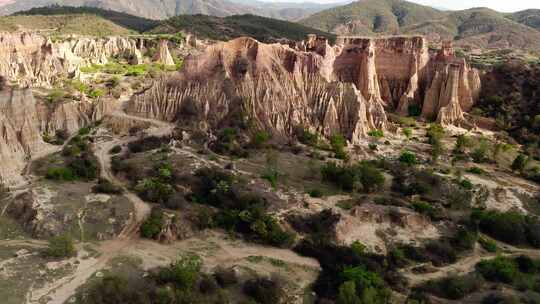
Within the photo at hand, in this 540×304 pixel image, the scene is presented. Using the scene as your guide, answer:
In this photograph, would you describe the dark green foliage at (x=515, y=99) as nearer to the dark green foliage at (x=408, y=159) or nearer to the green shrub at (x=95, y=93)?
the dark green foliage at (x=408, y=159)

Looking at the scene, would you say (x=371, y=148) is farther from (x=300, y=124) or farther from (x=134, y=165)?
(x=134, y=165)

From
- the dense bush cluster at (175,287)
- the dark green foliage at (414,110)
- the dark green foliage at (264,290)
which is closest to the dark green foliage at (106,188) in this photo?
the dense bush cluster at (175,287)

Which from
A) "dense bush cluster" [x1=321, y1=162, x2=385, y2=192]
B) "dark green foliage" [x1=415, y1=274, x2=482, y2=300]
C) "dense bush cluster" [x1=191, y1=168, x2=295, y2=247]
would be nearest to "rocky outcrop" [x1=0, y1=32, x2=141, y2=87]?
"dense bush cluster" [x1=191, y1=168, x2=295, y2=247]

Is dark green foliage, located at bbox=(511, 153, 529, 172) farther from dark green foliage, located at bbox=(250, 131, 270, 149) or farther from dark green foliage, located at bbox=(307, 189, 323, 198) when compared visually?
dark green foliage, located at bbox=(250, 131, 270, 149)

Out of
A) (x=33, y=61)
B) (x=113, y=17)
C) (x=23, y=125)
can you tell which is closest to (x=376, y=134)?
(x=23, y=125)

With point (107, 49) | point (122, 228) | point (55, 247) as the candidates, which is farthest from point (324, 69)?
point (107, 49)

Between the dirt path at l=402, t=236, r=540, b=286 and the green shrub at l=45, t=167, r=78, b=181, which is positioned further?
the green shrub at l=45, t=167, r=78, b=181

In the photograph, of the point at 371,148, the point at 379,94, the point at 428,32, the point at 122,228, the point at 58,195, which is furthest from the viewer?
the point at 428,32
